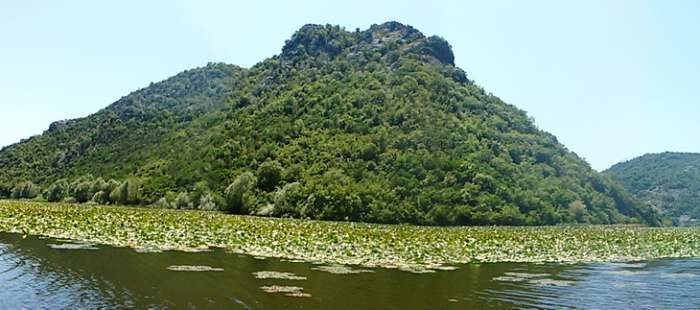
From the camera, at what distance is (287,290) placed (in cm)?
2084

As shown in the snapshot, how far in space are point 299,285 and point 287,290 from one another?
1224mm

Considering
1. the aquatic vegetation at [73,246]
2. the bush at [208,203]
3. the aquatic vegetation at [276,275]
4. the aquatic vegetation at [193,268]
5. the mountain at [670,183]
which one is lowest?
the aquatic vegetation at [276,275]

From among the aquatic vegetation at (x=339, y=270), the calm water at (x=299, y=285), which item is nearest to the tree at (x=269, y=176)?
the calm water at (x=299, y=285)

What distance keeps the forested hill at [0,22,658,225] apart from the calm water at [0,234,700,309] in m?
50.1

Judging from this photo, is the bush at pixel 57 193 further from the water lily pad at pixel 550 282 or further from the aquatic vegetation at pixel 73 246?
→ the water lily pad at pixel 550 282

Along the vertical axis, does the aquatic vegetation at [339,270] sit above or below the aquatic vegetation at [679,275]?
below

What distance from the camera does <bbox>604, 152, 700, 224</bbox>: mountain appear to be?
146875mm

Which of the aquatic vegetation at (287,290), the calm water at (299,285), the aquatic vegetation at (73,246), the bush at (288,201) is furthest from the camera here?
the bush at (288,201)

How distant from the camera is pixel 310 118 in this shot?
115500 mm

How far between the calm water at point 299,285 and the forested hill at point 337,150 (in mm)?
50068

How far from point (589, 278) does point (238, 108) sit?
396ft

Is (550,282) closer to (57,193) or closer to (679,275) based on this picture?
(679,275)

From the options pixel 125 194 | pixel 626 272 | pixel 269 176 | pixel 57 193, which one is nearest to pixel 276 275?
pixel 626 272

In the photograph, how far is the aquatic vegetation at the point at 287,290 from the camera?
20.2 m
